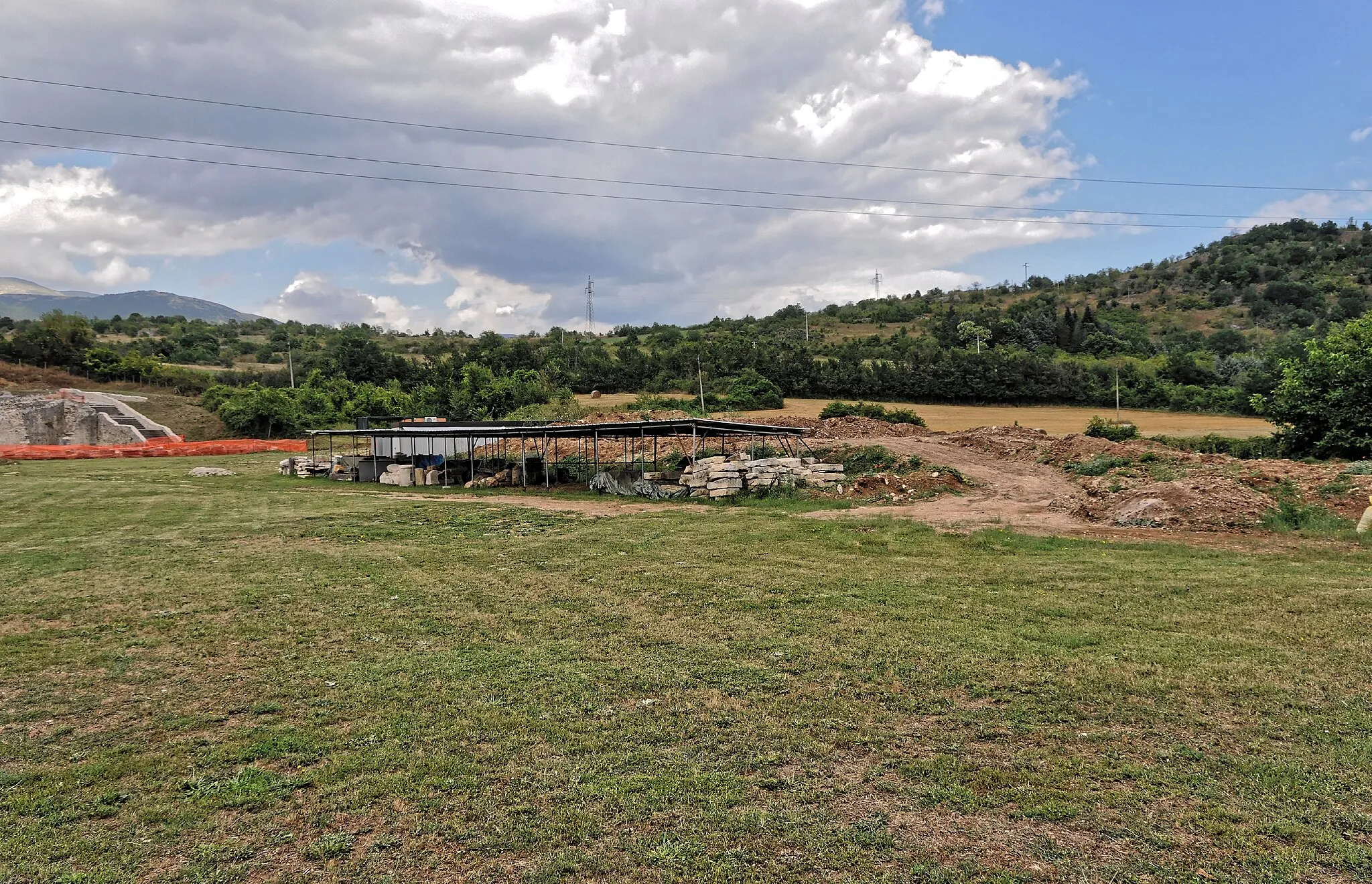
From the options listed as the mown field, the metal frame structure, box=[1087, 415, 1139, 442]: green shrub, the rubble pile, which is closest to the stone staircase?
the metal frame structure

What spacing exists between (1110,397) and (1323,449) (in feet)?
124

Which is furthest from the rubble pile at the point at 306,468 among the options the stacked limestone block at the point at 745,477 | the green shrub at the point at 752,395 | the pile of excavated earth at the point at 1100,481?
the green shrub at the point at 752,395

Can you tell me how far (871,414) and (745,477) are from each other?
94.2 feet

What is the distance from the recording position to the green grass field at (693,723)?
3.59 metres

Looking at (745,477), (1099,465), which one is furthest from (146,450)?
(1099,465)

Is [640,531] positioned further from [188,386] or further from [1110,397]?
[188,386]

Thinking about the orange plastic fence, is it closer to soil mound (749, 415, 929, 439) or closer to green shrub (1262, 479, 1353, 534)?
soil mound (749, 415, 929, 439)

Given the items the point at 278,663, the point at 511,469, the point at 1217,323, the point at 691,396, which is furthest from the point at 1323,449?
the point at 1217,323

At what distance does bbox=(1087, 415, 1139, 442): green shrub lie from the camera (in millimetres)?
36219

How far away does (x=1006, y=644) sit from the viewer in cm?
672

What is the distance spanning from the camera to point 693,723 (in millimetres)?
5102

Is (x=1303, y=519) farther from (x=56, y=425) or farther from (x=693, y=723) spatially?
(x=56, y=425)

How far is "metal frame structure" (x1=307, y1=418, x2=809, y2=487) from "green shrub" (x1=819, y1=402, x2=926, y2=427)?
13.6 meters

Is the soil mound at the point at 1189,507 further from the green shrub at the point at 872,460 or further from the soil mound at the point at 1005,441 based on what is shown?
the soil mound at the point at 1005,441
